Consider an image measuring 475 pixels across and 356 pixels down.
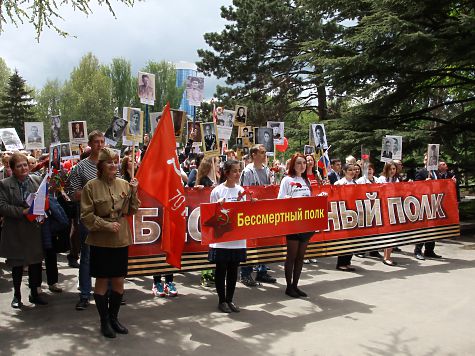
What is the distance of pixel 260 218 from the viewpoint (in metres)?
6.21

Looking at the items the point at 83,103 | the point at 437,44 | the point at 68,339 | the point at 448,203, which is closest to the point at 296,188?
the point at 68,339

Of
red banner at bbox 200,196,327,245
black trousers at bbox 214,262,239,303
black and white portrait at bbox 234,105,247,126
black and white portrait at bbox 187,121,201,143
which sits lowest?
black trousers at bbox 214,262,239,303

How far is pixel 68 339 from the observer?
4.82 m

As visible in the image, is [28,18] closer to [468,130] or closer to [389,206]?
[389,206]

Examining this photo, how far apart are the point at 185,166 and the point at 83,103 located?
46.7m

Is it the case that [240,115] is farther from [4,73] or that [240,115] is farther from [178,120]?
[4,73]

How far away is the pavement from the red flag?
0.94m

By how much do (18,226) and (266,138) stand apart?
20.2 ft

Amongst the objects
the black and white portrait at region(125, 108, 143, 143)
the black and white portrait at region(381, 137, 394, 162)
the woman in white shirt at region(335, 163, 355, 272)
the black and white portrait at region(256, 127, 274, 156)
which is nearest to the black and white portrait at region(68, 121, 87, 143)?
the black and white portrait at region(125, 108, 143, 143)

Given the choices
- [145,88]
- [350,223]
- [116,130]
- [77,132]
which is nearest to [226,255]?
[350,223]

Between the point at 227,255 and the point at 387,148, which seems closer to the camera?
the point at 227,255

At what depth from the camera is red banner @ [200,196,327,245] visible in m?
5.75

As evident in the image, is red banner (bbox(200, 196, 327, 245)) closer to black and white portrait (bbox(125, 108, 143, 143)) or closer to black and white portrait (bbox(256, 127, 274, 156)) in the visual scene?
black and white portrait (bbox(125, 108, 143, 143))

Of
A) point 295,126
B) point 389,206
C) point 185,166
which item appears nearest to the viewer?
point 389,206
